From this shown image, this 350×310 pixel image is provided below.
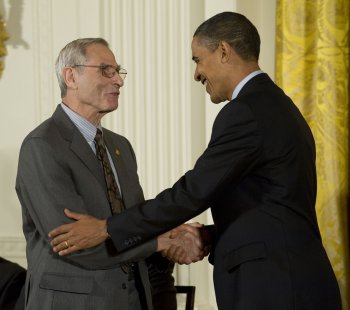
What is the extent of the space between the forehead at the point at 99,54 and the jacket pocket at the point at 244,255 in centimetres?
102

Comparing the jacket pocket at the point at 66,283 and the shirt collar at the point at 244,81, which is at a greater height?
the shirt collar at the point at 244,81

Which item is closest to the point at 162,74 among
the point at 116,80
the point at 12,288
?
the point at 116,80

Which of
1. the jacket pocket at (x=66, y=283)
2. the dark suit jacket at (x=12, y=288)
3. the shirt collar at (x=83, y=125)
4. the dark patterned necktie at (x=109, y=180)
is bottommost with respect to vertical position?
the dark suit jacket at (x=12, y=288)

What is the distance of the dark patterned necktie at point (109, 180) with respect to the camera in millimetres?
2755

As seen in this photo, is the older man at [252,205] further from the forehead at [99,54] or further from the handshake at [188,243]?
the forehead at [99,54]

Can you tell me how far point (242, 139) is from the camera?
2.42 meters

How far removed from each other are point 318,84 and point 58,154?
7.32 feet

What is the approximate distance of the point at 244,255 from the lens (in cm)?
242

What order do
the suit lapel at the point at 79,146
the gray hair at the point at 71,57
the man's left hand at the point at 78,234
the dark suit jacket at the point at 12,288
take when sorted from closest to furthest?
1. the man's left hand at the point at 78,234
2. the suit lapel at the point at 79,146
3. the gray hair at the point at 71,57
4. the dark suit jacket at the point at 12,288

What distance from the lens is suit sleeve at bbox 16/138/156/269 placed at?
257 centimetres

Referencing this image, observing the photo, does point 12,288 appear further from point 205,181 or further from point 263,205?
point 263,205

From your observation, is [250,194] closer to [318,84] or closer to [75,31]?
[318,84]

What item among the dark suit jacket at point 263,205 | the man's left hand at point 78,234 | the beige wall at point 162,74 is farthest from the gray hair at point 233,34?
the beige wall at point 162,74

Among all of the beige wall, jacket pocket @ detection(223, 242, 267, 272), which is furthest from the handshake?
the beige wall
